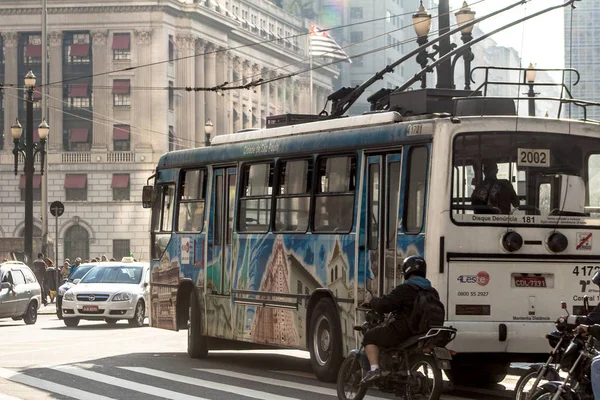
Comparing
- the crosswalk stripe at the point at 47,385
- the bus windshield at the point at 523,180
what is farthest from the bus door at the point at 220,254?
the bus windshield at the point at 523,180

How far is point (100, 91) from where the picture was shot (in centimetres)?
8969

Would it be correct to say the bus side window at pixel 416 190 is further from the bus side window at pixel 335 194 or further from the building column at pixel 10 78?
the building column at pixel 10 78

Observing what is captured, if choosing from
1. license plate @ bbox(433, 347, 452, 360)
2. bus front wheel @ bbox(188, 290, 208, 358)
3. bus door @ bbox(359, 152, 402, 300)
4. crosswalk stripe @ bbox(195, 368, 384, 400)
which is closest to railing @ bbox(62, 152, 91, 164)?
bus front wheel @ bbox(188, 290, 208, 358)

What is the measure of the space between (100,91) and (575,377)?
80865 millimetres

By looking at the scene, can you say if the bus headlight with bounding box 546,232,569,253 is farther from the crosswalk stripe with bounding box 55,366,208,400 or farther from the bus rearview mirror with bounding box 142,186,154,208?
the bus rearview mirror with bounding box 142,186,154,208

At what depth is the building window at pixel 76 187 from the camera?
89.5 metres

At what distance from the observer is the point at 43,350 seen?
2256 cm

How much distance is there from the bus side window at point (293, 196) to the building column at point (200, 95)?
253 feet

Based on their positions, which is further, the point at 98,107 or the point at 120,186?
the point at 98,107

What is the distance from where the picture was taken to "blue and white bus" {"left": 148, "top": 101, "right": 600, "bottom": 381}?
1455 centimetres

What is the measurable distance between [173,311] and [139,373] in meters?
3.49

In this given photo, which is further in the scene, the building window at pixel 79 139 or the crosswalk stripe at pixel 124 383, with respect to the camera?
the building window at pixel 79 139

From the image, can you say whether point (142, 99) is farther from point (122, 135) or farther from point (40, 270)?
point (40, 270)

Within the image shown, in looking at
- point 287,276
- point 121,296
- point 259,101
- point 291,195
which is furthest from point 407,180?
point 259,101
